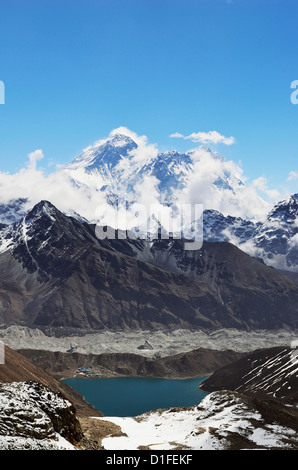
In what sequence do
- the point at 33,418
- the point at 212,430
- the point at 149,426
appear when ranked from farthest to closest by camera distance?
the point at 149,426 → the point at 212,430 → the point at 33,418

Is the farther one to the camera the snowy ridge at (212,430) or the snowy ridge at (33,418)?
the snowy ridge at (212,430)

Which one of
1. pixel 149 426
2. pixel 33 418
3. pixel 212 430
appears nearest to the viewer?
pixel 33 418

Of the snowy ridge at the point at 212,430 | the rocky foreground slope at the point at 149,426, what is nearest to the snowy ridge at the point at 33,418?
the rocky foreground slope at the point at 149,426

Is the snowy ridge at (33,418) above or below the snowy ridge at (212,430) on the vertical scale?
above

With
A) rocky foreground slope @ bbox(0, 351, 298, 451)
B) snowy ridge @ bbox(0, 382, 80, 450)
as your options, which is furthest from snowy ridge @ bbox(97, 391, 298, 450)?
snowy ridge @ bbox(0, 382, 80, 450)

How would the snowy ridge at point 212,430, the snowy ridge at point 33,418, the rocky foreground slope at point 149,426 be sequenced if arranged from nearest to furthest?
A: the snowy ridge at point 33,418 < the rocky foreground slope at point 149,426 < the snowy ridge at point 212,430

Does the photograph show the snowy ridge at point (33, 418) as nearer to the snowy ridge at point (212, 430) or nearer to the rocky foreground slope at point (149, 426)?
the rocky foreground slope at point (149, 426)

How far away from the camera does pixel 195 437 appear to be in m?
75.4

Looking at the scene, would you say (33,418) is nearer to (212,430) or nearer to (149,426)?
(212,430)

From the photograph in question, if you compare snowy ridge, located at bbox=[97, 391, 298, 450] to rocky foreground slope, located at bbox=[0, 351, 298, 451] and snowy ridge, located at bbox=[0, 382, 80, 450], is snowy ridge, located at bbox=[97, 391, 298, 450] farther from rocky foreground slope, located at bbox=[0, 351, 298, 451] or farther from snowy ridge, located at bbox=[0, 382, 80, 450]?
snowy ridge, located at bbox=[0, 382, 80, 450]

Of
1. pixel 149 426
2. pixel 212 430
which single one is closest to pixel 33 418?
pixel 212 430

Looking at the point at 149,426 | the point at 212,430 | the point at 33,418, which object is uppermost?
the point at 33,418
